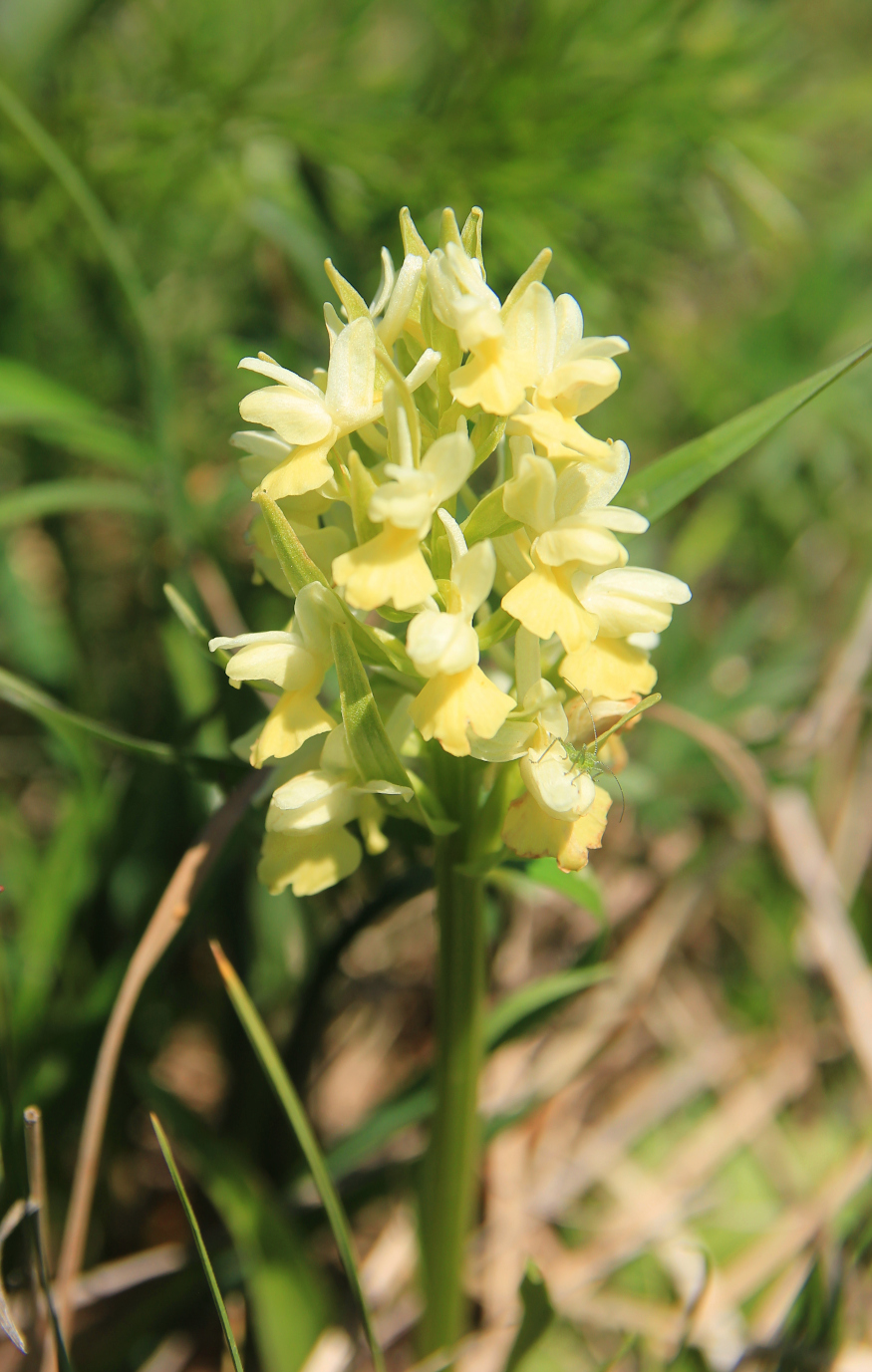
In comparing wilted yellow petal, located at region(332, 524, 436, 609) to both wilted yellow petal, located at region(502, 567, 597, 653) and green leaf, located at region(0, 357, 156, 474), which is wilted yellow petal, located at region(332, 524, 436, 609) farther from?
green leaf, located at region(0, 357, 156, 474)

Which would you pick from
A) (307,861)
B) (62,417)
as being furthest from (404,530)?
(62,417)

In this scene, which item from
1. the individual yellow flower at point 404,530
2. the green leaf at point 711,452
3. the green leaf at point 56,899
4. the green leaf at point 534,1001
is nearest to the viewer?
the individual yellow flower at point 404,530

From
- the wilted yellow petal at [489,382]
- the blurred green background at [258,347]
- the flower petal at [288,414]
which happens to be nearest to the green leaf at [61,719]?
the blurred green background at [258,347]

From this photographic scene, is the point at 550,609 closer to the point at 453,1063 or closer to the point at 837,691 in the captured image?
the point at 453,1063

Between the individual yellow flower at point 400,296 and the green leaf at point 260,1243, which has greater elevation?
the individual yellow flower at point 400,296

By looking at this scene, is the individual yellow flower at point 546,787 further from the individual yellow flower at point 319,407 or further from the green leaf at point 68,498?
the green leaf at point 68,498

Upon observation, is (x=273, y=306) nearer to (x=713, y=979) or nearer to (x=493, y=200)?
(x=493, y=200)

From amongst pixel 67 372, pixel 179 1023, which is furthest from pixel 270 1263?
pixel 67 372
